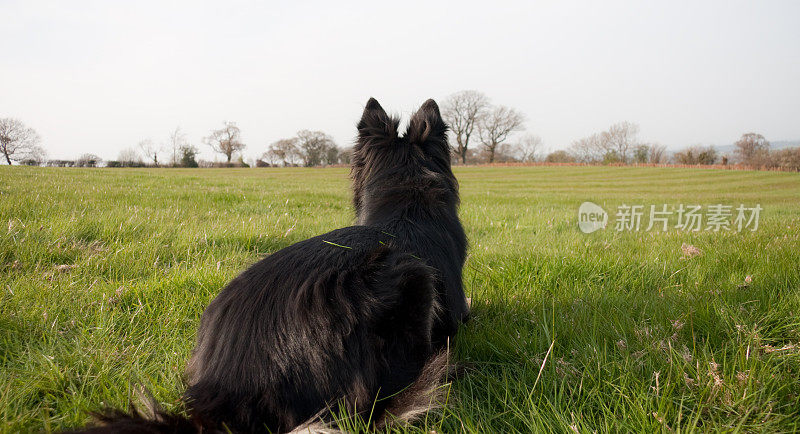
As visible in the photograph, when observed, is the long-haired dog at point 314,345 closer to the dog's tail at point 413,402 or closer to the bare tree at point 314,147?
the dog's tail at point 413,402

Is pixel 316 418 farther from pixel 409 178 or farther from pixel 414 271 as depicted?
pixel 409 178

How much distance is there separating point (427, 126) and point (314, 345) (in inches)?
83.5

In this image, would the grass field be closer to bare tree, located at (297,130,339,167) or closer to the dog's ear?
the dog's ear

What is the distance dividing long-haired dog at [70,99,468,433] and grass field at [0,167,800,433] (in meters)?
0.28

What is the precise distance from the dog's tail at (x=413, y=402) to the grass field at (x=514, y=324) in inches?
3.2

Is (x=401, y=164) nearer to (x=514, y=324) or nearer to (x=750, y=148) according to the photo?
(x=514, y=324)

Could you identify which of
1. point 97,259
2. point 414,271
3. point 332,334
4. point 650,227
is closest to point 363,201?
point 414,271

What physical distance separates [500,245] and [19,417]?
190 inches

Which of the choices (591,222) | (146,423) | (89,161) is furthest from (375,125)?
(89,161)

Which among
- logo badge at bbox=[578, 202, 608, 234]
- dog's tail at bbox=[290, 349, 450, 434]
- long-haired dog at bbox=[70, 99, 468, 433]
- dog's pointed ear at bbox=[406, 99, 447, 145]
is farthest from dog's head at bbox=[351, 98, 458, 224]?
logo badge at bbox=[578, 202, 608, 234]

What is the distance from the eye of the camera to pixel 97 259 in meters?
3.70

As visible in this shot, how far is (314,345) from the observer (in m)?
1.60

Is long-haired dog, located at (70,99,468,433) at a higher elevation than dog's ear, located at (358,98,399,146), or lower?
lower

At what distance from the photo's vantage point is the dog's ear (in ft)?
10.7
